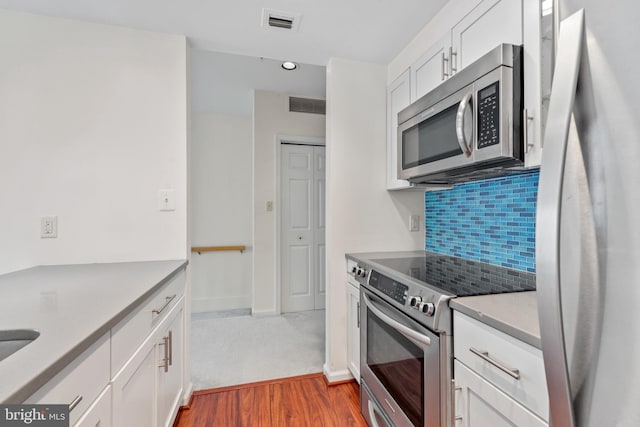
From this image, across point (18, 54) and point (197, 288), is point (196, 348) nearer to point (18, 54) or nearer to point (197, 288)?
point (197, 288)

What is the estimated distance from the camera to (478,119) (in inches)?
46.2

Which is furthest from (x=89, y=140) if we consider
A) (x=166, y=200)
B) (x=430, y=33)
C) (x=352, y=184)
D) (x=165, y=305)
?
(x=430, y=33)


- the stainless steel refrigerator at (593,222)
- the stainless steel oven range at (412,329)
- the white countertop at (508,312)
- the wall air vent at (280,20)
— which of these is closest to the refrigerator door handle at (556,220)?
the stainless steel refrigerator at (593,222)

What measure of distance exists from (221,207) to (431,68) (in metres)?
2.91

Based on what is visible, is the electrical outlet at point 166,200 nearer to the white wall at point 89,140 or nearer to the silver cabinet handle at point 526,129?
the white wall at point 89,140

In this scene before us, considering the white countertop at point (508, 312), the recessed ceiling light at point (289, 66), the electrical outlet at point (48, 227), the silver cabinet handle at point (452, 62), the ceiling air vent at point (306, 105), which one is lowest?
the white countertop at point (508, 312)

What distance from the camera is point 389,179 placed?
83.2 inches

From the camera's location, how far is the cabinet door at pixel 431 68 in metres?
1.53

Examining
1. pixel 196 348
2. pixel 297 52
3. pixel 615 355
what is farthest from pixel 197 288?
pixel 615 355

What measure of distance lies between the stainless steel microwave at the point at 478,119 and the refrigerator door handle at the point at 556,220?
0.67 metres

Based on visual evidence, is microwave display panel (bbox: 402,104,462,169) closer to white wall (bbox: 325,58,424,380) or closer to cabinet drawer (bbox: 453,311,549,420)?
white wall (bbox: 325,58,424,380)

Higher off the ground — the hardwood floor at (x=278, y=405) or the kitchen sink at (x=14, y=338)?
the kitchen sink at (x=14, y=338)

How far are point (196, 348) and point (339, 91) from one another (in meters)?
2.43

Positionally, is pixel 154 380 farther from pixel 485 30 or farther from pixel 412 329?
pixel 485 30
